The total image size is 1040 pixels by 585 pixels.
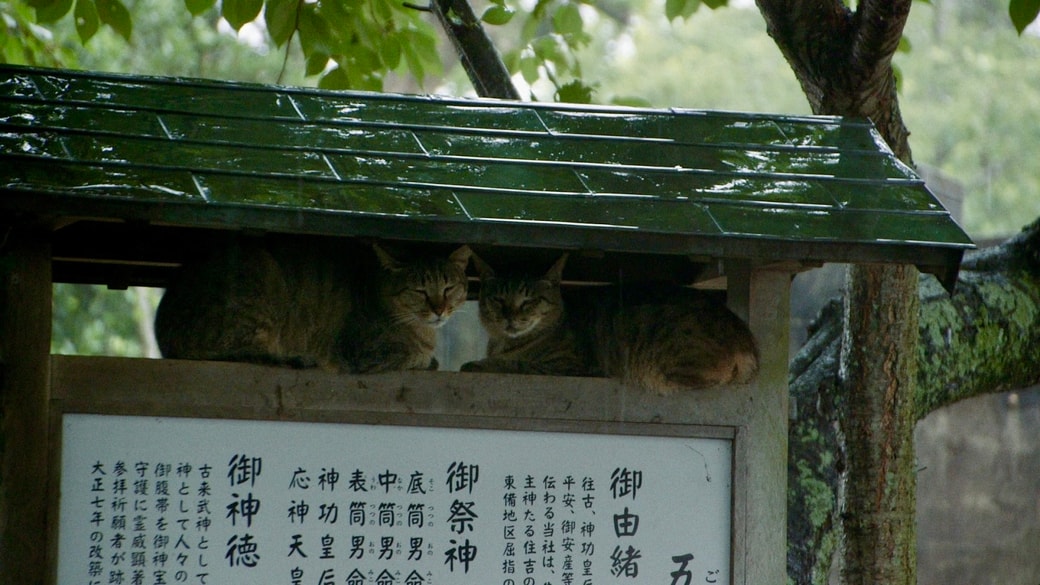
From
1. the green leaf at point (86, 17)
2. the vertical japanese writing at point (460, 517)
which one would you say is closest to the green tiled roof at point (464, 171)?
the vertical japanese writing at point (460, 517)

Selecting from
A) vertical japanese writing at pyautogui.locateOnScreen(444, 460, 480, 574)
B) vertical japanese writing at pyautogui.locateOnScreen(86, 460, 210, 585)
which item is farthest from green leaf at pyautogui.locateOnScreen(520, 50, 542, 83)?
vertical japanese writing at pyautogui.locateOnScreen(86, 460, 210, 585)

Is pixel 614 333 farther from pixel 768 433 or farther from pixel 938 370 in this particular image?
pixel 938 370

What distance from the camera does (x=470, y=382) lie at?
3344mm

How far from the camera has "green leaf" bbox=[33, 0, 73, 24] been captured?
14.6ft

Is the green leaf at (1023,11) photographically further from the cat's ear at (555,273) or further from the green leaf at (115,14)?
the green leaf at (115,14)

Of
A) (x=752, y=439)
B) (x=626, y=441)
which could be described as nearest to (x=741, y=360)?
(x=752, y=439)

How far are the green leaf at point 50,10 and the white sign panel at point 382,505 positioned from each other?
2.08 meters

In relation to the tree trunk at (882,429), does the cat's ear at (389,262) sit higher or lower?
higher

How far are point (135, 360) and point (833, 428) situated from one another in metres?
2.68

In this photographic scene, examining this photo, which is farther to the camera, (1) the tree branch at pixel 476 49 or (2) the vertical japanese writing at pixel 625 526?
(1) the tree branch at pixel 476 49

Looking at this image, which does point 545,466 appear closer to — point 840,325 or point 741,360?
point 741,360

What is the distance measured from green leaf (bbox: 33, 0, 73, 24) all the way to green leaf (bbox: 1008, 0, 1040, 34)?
3412 millimetres

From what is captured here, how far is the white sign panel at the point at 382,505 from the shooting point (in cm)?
309

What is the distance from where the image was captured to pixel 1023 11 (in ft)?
10.8
